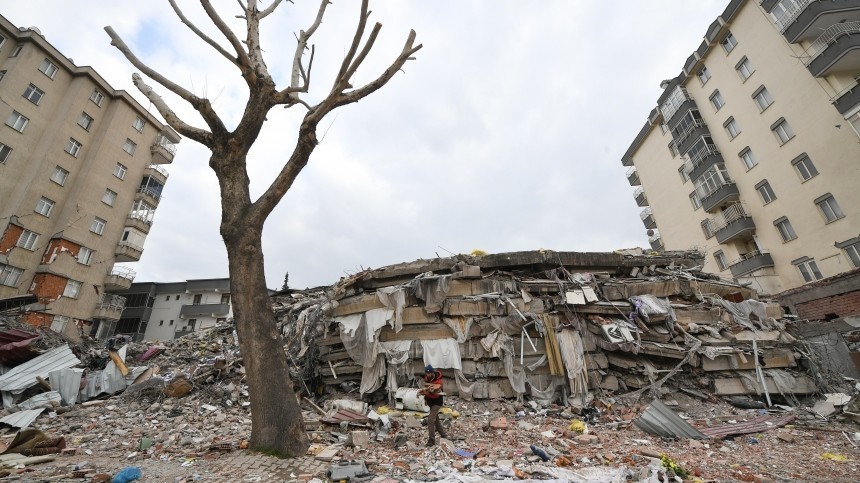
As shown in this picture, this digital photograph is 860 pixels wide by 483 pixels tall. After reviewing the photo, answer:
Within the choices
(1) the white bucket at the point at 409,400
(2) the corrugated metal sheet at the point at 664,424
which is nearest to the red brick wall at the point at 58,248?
(1) the white bucket at the point at 409,400

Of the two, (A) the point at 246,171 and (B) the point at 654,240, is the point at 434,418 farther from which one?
(B) the point at 654,240

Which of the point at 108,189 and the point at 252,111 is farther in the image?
the point at 108,189

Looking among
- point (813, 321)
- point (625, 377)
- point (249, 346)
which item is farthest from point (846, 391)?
point (249, 346)

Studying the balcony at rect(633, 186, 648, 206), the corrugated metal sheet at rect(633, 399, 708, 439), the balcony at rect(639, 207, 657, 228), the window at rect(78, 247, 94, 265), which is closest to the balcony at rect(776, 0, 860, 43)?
the balcony at rect(633, 186, 648, 206)

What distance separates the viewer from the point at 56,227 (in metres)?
19.6

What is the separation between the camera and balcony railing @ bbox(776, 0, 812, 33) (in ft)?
52.3

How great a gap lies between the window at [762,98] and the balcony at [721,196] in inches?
163

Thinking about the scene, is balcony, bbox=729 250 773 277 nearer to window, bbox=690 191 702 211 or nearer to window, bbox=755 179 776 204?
window, bbox=755 179 776 204

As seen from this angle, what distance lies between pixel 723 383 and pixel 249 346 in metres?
9.99

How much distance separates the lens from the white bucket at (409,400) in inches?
316

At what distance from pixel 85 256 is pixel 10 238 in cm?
332

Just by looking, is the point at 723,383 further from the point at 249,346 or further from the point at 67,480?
the point at 67,480

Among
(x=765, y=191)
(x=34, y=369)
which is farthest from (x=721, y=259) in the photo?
(x=34, y=369)

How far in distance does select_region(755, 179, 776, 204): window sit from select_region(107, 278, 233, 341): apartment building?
120ft
